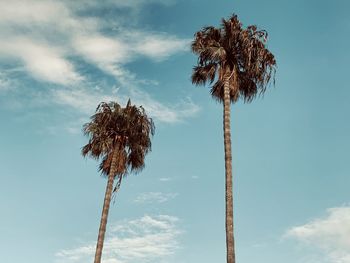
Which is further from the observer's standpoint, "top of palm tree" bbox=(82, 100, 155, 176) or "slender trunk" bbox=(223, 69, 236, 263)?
"top of palm tree" bbox=(82, 100, 155, 176)

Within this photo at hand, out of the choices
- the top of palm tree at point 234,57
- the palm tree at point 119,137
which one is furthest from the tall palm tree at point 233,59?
the palm tree at point 119,137

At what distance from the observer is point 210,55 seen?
2683 cm

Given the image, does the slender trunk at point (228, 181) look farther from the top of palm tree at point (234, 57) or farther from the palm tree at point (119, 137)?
the palm tree at point (119, 137)

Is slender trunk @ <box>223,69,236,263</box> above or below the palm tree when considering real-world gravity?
below

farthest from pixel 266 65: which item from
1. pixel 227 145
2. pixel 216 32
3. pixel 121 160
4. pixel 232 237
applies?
pixel 121 160

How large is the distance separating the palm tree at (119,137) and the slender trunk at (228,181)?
1059 cm

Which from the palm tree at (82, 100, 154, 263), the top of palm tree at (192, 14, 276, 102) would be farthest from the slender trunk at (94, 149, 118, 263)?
the top of palm tree at (192, 14, 276, 102)

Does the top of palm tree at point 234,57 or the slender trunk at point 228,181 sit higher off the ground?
the top of palm tree at point 234,57

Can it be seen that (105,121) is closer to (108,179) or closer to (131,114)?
(131,114)

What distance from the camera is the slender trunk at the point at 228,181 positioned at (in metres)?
20.3

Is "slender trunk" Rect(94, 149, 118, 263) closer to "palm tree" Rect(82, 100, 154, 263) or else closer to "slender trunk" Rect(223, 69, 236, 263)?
"palm tree" Rect(82, 100, 154, 263)

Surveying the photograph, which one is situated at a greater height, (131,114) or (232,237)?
(131,114)

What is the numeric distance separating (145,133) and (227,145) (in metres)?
12.5

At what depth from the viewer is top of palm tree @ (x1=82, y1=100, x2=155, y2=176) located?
112 ft
